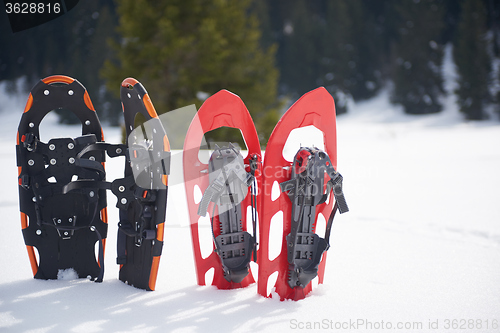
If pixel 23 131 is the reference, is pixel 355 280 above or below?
below

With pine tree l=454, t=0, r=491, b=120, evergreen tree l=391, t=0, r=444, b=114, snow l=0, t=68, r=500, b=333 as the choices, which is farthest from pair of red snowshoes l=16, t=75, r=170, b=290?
evergreen tree l=391, t=0, r=444, b=114

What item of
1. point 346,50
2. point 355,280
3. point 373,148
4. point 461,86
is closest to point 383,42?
point 346,50

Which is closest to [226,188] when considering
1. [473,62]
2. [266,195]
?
[266,195]

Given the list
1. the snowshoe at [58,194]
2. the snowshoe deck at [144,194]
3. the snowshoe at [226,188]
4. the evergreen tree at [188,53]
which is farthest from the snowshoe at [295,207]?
the evergreen tree at [188,53]

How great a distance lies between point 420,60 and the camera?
2011 centimetres

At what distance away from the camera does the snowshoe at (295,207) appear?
1960 millimetres

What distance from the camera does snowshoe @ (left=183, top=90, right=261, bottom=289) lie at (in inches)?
80.0

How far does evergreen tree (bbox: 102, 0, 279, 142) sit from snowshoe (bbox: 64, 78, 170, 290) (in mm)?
7174

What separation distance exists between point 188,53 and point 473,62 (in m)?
14.8

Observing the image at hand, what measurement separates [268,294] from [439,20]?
74.8 ft

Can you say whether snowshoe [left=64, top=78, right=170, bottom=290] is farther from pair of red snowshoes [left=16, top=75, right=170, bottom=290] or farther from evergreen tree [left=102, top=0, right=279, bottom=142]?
evergreen tree [left=102, top=0, right=279, bottom=142]

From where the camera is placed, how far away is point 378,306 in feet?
6.43

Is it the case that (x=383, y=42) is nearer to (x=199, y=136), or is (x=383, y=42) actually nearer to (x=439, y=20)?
(x=439, y=20)

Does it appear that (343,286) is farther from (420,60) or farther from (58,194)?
(420,60)
